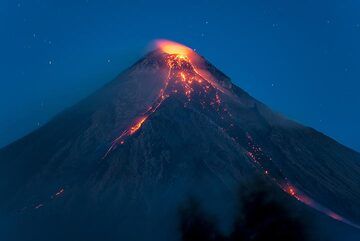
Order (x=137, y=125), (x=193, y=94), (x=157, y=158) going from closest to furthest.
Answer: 1. (x=157, y=158)
2. (x=137, y=125)
3. (x=193, y=94)

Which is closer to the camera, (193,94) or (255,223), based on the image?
(255,223)

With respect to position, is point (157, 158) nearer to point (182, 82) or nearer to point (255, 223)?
point (182, 82)

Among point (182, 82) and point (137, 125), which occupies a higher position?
point (182, 82)

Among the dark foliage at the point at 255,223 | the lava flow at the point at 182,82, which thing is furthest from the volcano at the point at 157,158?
the dark foliage at the point at 255,223

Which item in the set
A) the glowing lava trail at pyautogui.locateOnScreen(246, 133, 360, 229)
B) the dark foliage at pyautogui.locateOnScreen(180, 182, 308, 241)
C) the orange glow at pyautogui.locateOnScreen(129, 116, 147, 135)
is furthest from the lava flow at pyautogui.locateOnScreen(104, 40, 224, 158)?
the dark foliage at pyautogui.locateOnScreen(180, 182, 308, 241)

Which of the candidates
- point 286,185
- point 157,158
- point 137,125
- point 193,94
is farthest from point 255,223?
point 193,94

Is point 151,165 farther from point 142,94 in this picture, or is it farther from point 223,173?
point 142,94
